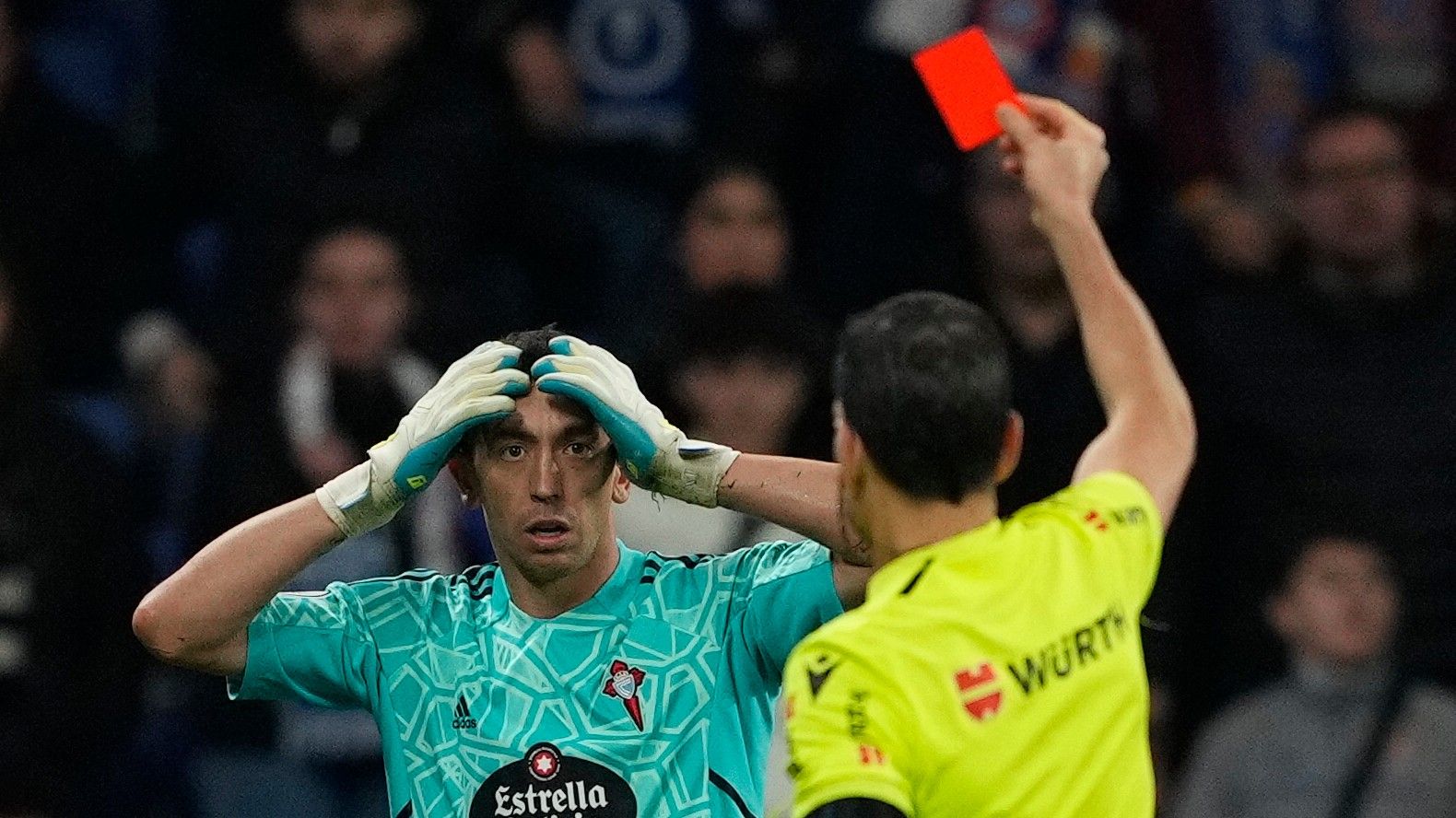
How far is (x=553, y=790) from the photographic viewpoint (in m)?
3.86

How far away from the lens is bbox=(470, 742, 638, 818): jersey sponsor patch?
152 inches

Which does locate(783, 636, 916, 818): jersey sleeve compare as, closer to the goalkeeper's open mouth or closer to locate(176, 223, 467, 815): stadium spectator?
the goalkeeper's open mouth

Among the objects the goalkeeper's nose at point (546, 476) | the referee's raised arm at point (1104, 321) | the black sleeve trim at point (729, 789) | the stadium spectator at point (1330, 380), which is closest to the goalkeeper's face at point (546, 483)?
the goalkeeper's nose at point (546, 476)

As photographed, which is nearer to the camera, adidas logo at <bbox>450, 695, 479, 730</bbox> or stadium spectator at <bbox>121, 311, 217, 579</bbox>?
adidas logo at <bbox>450, 695, 479, 730</bbox>

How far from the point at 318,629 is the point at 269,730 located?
2741mm

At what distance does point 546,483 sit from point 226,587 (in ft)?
1.73

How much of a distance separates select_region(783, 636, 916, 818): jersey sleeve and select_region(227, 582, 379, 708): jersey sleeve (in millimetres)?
1236

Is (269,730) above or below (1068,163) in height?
below

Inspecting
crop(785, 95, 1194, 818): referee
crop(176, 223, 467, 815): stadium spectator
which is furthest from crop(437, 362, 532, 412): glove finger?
crop(176, 223, 467, 815): stadium spectator

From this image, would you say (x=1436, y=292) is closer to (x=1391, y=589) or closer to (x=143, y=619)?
(x=1391, y=589)

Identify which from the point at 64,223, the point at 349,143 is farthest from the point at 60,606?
the point at 349,143

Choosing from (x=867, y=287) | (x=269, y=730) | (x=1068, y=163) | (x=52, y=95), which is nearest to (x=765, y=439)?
(x=867, y=287)

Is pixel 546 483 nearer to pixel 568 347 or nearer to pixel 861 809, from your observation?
pixel 568 347

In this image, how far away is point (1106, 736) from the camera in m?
3.08
